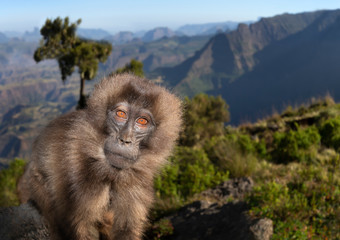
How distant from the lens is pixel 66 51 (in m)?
21.3

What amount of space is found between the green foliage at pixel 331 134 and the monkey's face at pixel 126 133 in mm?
7813

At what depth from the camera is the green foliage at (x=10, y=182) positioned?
26.7 ft

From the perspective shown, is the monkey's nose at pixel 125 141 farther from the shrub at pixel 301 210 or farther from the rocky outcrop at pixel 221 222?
the shrub at pixel 301 210

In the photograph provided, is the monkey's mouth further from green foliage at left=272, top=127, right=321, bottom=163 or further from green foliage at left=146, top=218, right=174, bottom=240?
green foliage at left=272, top=127, right=321, bottom=163

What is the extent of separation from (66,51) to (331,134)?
1844 cm

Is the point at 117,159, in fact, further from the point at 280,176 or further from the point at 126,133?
the point at 280,176

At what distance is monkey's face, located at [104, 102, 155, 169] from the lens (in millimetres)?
2629

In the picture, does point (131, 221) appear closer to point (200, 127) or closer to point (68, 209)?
point (68, 209)

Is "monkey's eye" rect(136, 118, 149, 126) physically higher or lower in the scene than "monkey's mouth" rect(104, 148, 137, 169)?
higher

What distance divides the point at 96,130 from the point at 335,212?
13.8 ft

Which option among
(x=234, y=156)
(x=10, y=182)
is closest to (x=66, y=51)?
(x=10, y=182)

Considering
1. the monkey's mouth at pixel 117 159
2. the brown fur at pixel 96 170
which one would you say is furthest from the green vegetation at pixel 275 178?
the monkey's mouth at pixel 117 159

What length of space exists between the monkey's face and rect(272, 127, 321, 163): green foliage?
21.7 feet

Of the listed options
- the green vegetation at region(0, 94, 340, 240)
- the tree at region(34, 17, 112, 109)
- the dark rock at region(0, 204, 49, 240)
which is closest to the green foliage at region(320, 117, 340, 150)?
the green vegetation at region(0, 94, 340, 240)
